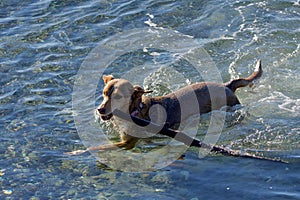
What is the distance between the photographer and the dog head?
793cm

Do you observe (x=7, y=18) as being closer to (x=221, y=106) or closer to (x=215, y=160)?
(x=221, y=106)

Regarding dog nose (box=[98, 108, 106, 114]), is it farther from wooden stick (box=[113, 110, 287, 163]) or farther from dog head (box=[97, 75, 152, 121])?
wooden stick (box=[113, 110, 287, 163])

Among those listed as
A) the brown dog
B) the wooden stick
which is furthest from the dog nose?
the wooden stick

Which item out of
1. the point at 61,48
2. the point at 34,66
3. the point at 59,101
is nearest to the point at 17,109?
the point at 59,101

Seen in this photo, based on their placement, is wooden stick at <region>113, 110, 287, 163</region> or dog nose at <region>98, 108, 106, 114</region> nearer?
wooden stick at <region>113, 110, 287, 163</region>

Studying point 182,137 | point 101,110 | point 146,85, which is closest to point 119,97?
point 101,110

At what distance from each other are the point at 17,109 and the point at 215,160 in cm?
342

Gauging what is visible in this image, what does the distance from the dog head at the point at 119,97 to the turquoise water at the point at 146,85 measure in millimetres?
773

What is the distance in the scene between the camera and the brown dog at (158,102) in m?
8.05

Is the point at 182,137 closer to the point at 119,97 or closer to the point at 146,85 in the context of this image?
the point at 119,97

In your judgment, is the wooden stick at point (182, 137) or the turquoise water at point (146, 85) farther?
the wooden stick at point (182, 137)

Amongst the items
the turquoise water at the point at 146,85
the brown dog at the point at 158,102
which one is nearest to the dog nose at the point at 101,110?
the brown dog at the point at 158,102

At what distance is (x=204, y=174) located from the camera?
7500 mm

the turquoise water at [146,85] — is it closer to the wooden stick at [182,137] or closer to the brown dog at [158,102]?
the wooden stick at [182,137]
